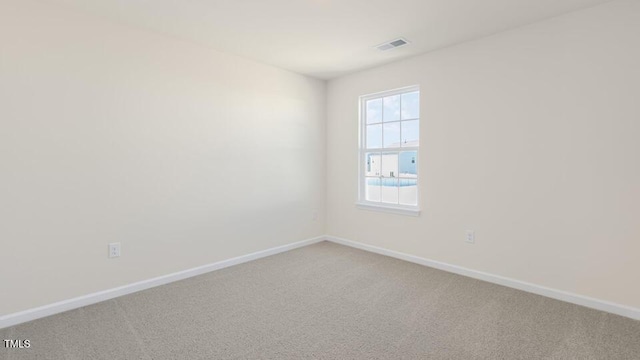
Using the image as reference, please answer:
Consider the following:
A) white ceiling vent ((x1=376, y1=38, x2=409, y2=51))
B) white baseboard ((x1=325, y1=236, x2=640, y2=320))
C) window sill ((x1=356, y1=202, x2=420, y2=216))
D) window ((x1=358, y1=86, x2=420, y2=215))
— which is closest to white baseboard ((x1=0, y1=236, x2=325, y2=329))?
window sill ((x1=356, y1=202, x2=420, y2=216))

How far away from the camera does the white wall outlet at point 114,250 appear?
2.72 m

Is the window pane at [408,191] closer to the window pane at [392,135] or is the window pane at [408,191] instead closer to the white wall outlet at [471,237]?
the window pane at [392,135]

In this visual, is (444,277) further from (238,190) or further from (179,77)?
(179,77)

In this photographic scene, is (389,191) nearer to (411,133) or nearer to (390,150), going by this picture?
(390,150)

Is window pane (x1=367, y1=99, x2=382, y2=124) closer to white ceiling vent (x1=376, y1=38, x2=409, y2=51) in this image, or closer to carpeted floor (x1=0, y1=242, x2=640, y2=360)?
white ceiling vent (x1=376, y1=38, x2=409, y2=51)

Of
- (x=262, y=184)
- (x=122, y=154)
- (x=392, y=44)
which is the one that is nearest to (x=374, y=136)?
(x=392, y=44)

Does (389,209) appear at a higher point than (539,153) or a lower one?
lower

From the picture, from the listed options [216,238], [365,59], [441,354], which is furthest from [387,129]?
[441,354]

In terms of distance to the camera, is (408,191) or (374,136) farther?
(374,136)

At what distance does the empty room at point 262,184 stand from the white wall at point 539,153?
0.6 inches

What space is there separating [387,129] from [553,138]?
5.86 feet

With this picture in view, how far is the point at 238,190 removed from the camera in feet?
11.9

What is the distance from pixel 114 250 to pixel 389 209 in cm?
294

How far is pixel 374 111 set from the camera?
4156 millimetres
